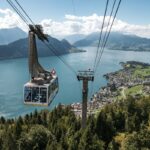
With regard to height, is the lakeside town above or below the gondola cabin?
below

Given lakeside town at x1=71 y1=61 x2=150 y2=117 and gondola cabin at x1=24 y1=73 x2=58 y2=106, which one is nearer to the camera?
gondola cabin at x1=24 y1=73 x2=58 y2=106

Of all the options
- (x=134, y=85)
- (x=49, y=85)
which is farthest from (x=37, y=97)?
(x=134, y=85)

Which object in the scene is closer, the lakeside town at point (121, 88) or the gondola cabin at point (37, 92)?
the gondola cabin at point (37, 92)

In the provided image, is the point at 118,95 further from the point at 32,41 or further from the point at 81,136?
the point at 32,41

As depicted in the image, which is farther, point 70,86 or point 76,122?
point 70,86

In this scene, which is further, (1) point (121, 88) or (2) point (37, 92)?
(1) point (121, 88)

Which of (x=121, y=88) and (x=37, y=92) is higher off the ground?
(x=37, y=92)

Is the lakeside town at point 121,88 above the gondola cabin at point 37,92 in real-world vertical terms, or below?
below

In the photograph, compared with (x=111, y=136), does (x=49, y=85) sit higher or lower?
higher
